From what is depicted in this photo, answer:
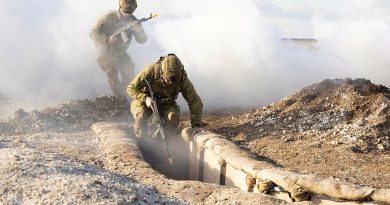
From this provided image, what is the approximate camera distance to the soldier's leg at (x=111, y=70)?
9.79m

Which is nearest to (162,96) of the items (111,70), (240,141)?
(240,141)

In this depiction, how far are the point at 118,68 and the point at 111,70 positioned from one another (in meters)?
0.12

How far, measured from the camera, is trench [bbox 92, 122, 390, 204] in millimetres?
4602

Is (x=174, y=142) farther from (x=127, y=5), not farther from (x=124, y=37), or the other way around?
(x=127, y=5)

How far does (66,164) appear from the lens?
4555mm

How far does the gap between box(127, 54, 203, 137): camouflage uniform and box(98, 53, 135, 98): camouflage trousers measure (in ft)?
7.91

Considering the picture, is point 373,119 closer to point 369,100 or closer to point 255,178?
point 369,100

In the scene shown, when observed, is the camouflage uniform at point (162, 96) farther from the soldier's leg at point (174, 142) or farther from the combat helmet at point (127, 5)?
the combat helmet at point (127, 5)

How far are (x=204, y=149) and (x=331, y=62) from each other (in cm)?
935

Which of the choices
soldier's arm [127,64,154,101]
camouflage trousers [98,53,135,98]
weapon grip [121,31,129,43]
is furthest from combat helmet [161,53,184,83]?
camouflage trousers [98,53,135,98]

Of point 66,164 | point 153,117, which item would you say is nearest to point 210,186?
point 66,164

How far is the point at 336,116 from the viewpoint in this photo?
7930mm

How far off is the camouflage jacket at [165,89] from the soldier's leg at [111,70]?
2.51m

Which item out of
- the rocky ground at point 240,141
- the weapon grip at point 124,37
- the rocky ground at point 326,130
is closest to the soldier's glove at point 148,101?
the rocky ground at point 240,141
